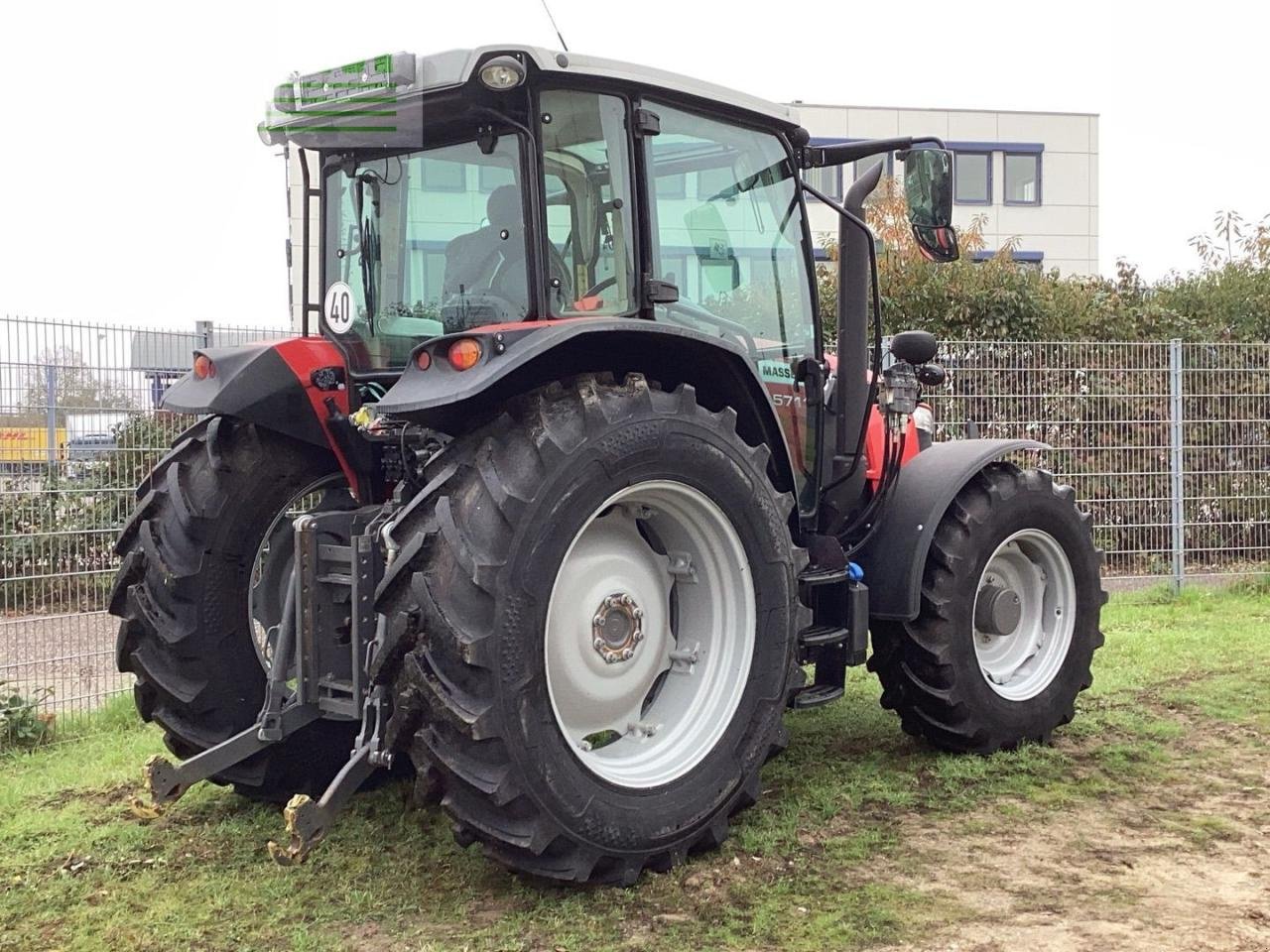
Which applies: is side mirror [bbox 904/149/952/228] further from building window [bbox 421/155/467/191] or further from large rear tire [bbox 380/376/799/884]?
building window [bbox 421/155/467/191]

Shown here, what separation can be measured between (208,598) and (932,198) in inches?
112

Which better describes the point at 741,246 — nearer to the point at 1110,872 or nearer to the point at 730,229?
the point at 730,229

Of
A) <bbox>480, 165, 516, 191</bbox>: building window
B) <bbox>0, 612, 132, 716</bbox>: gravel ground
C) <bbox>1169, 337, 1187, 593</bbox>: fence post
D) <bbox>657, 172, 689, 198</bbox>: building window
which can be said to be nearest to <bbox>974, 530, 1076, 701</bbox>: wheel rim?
<bbox>657, 172, 689, 198</bbox>: building window

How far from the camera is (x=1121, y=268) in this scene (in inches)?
499

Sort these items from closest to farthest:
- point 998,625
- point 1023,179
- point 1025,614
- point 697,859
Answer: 1. point 697,859
2. point 998,625
3. point 1025,614
4. point 1023,179

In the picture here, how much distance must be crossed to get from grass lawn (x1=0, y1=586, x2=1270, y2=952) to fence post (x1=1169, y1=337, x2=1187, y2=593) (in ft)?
12.4

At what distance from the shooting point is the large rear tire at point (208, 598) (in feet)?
13.2

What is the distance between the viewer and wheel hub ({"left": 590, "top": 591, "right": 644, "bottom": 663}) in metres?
3.55

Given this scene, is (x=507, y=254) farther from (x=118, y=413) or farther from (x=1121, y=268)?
(x=1121, y=268)

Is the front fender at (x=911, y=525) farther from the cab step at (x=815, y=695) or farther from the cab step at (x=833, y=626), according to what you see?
the cab step at (x=815, y=695)

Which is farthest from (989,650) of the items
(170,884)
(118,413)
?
(118,413)

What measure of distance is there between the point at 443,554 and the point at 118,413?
12.0 ft

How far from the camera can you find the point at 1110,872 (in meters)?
3.51

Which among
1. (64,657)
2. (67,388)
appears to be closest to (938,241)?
(67,388)
